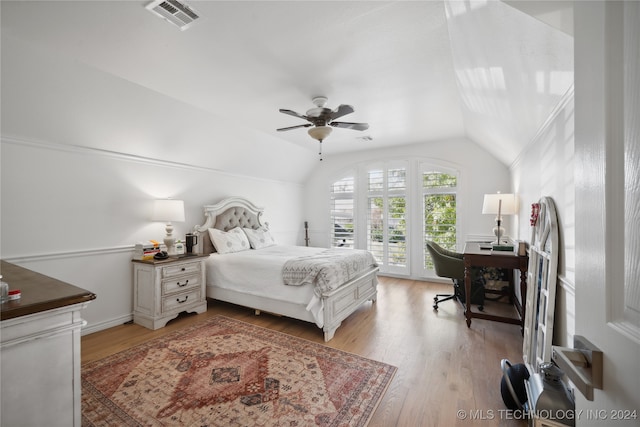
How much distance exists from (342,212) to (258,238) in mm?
2245

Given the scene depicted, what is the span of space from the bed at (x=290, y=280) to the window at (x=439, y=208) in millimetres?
1799

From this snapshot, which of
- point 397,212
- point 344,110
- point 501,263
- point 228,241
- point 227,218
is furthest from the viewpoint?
point 397,212

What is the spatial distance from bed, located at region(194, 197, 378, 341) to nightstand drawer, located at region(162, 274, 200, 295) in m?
0.31

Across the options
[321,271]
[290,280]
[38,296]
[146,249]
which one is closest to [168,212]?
[146,249]

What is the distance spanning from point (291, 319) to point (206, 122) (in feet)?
9.55

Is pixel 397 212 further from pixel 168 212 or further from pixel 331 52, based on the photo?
pixel 168 212

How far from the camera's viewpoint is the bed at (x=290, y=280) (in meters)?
2.94

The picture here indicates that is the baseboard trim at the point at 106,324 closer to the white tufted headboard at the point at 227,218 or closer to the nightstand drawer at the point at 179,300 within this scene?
the nightstand drawer at the point at 179,300

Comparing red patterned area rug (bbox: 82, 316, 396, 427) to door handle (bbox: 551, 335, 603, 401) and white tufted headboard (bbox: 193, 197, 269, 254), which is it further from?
white tufted headboard (bbox: 193, 197, 269, 254)

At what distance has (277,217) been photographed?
5.99m

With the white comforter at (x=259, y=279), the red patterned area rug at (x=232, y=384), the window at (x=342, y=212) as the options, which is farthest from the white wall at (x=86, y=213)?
the window at (x=342, y=212)

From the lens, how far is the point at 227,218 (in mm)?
4617

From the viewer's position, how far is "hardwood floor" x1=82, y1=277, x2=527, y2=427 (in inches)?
72.2

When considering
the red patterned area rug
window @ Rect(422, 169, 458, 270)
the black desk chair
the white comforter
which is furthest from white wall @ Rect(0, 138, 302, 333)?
window @ Rect(422, 169, 458, 270)
